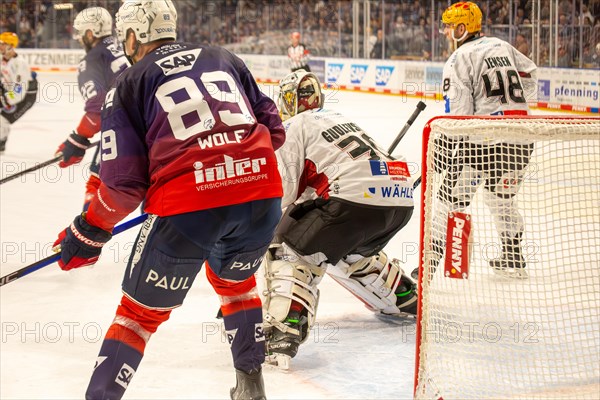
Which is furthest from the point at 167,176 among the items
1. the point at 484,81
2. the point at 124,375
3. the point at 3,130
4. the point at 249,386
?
the point at 3,130

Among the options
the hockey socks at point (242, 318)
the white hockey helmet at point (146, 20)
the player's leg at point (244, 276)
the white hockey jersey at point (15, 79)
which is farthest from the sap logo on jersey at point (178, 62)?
the white hockey jersey at point (15, 79)

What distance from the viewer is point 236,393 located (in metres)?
2.93

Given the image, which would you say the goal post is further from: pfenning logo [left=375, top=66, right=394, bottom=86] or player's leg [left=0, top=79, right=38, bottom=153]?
pfenning logo [left=375, top=66, right=394, bottom=86]

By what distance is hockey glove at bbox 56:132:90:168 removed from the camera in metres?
5.53

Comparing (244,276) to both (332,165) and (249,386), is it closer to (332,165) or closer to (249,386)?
(249,386)

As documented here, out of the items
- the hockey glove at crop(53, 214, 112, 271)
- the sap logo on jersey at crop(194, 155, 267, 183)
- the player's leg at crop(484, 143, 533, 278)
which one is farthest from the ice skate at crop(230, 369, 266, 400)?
the player's leg at crop(484, 143, 533, 278)

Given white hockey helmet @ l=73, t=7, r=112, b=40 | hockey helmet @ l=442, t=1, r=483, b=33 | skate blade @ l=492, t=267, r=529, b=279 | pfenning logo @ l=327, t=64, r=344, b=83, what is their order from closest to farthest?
skate blade @ l=492, t=267, r=529, b=279 → hockey helmet @ l=442, t=1, r=483, b=33 → white hockey helmet @ l=73, t=7, r=112, b=40 → pfenning logo @ l=327, t=64, r=344, b=83

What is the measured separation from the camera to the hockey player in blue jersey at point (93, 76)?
18.2 ft

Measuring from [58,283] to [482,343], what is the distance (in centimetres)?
228

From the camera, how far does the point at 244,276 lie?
110 inches

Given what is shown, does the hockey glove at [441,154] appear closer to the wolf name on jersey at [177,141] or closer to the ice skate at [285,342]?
the wolf name on jersey at [177,141]

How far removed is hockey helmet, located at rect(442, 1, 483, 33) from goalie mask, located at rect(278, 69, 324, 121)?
4.56 ft

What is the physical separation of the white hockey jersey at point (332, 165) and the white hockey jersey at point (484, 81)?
4.28 ft

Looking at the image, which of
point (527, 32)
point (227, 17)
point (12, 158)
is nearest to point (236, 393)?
point (12, 158)
